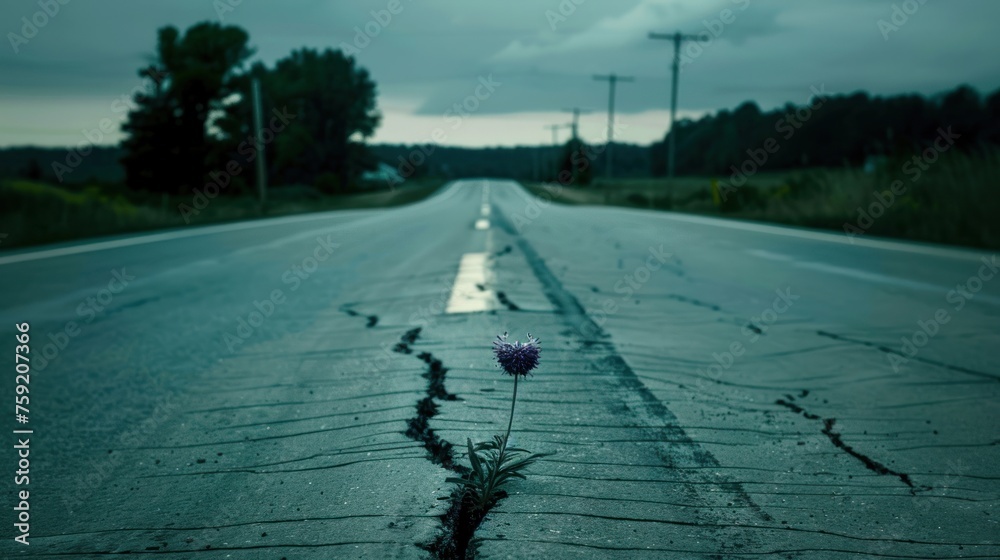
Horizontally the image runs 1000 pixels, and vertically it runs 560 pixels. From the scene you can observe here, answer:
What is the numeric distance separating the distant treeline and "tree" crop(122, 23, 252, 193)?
38227 millimetres

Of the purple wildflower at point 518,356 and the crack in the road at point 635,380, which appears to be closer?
the purple wildflower at point 518,356


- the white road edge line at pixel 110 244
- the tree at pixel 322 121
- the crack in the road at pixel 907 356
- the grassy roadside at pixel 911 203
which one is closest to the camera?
the crack in the road at pixel 907 356

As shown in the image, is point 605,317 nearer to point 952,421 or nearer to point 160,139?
point 952,421

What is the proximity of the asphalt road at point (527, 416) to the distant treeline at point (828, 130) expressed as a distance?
14147mm

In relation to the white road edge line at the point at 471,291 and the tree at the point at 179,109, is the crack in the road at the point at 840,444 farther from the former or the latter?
the tree at the point at 179,109

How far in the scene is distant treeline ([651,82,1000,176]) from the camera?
199ft

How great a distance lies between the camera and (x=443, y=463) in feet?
9.64

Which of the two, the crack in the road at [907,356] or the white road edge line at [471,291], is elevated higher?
the white road edge line at [471,291]

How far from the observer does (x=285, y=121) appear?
75250 mm

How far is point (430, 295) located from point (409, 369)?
2.80 metres

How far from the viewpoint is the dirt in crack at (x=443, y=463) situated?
2311 millimetres

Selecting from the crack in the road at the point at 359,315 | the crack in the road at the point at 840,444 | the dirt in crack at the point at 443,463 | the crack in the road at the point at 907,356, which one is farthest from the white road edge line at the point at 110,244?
the crack in the road at the point at 840,444

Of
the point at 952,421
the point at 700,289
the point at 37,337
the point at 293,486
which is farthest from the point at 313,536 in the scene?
the point at 700,289

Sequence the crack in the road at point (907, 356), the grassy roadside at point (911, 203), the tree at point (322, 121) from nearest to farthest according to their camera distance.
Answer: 1. the crack in the road at point (907, 356)
2. the grassy roadside at point (911, 203)
3. the tree at point (322, 121)
